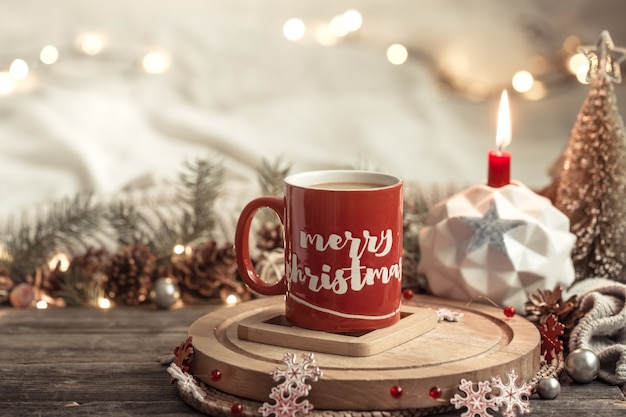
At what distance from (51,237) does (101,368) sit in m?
0.40

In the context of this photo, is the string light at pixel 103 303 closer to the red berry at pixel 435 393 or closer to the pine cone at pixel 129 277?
the pine cone at pixel 129 277

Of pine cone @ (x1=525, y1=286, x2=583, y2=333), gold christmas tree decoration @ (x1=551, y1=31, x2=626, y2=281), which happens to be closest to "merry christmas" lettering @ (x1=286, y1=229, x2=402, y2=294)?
pine cone @ (x1=525, y1=286, x2=583, y2=333)

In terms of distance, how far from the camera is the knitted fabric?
777 millimetres

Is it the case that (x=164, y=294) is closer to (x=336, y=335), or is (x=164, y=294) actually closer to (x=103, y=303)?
(x=103, y=303)

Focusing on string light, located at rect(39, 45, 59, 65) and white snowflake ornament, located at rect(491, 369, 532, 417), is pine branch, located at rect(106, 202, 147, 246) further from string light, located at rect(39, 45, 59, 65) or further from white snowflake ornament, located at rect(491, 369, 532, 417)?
string light, located at rect(39, 45, 59, 65)

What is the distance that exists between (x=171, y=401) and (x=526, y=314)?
0.40m

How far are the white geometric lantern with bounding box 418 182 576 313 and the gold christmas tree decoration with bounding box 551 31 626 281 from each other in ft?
0.15

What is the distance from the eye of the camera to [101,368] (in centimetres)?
83

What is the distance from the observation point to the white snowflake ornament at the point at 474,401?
0.66m

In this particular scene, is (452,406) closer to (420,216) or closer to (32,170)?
(420,216)

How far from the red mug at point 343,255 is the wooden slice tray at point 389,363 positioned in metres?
0.04

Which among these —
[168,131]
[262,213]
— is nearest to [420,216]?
[262,213]

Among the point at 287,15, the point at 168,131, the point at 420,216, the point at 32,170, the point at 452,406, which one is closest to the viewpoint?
the point at 452,406

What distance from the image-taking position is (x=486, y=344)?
2.44 feet
